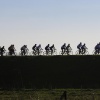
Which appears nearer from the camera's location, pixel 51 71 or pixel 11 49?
pixel 51 71

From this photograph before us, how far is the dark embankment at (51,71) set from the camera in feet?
240

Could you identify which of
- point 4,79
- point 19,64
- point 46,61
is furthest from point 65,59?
point 4,79

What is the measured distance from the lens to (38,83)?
72.4 meters

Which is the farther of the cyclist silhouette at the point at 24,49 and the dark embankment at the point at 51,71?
the cyclist silhouette at the point at 24,49

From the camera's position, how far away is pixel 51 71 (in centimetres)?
7994

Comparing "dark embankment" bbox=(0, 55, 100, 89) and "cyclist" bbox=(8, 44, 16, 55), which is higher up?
"cyclist" bbox=(8, 44, 16, 55)

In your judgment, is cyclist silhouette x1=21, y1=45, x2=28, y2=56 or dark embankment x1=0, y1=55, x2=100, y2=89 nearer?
dark embankment x1=0, y1=55, x2=100, y2=89

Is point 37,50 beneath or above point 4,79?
above

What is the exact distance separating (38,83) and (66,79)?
225 inches

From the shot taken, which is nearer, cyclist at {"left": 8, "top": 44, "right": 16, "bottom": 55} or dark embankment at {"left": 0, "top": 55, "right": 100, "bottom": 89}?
dark embankment at {"left": 0, "top": 55, "right": 100, "bottom": 89}

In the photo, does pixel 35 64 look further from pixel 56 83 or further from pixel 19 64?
pixel 56 83

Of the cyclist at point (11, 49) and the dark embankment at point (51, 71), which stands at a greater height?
the cyclist at point (11, 49)

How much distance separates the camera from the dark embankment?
73.2 metres

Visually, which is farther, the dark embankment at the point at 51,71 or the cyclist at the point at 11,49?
the cyclist at the point at 11,49
